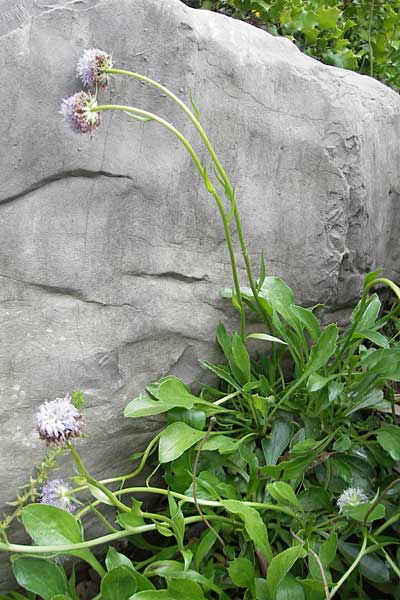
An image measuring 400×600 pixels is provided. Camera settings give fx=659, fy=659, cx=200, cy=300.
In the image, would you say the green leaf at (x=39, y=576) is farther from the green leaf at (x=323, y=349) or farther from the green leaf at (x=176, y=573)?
the green leaf at (x=323, y=349)

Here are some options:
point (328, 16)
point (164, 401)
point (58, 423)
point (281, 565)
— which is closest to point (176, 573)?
point (281, 565)

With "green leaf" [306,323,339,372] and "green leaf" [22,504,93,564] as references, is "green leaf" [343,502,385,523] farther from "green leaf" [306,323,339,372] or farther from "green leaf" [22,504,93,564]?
"green leaf" [22,504,93,564]

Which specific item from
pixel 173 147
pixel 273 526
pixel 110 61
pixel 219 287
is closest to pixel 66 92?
pixel 110 61

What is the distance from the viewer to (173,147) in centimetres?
140

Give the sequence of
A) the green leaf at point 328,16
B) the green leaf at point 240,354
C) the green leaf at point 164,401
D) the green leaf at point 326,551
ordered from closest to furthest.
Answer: the green leaf at point 326,551 → the green leaf at point 164,401 → the green leaf at point 240,354 → the green leaf at point 328,16

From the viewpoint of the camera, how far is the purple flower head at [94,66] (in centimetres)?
124

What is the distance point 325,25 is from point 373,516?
1.74 metres

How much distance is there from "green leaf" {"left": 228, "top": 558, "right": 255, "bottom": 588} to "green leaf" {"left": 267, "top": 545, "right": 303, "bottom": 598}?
52 millimetres

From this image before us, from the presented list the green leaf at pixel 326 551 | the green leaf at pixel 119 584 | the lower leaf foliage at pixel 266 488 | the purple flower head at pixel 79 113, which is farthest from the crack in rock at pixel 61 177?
the green leaf at pixel 326 551

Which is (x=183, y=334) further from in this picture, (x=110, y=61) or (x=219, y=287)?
(x=110, y=61)

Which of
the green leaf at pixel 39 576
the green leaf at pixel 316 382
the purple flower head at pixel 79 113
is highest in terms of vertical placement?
the purple flower head at pixel 79 113

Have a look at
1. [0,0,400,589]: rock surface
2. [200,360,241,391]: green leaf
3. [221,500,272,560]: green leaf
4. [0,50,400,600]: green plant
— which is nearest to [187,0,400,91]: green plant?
[0,0,400,589]: rock surface

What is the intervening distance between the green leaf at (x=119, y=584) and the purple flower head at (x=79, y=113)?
77 cm

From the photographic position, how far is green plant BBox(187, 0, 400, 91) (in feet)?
7.48
